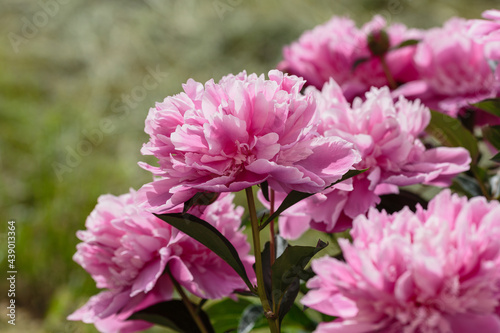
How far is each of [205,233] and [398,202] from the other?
18 centimetres

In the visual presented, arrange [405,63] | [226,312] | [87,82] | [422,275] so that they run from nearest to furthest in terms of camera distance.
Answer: [422,275], [226,312], [405,63], [87,82]

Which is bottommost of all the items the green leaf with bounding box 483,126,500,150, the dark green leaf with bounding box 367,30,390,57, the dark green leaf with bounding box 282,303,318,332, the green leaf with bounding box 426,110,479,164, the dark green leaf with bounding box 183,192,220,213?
the dark green leaf with bounding box 282,303,318,332

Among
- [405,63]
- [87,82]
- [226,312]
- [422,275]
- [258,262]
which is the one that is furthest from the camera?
[87,82]

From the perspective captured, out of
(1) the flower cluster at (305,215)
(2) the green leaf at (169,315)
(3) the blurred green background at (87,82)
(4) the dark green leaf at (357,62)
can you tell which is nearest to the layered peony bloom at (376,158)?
(1) the flower cluster at (305,215)

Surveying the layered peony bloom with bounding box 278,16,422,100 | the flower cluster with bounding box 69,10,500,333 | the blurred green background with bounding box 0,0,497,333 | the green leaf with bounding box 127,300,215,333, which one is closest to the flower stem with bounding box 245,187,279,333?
the flower cluster with bounding box 69,10,500,333

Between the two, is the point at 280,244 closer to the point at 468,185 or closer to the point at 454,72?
the point at 468,185

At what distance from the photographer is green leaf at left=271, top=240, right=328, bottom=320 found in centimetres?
39

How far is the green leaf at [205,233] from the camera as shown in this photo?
1.30 feet

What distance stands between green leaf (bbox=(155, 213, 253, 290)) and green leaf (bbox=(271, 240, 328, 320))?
20 mm

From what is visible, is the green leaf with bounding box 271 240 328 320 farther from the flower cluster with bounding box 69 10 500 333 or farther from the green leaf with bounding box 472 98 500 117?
the green leaf with bounding box 472 98 500 117

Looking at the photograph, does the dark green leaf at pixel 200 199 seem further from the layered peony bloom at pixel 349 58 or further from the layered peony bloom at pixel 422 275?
the layered peony bloom at pixel 349 58

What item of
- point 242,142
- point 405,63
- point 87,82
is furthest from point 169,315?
point 87,82

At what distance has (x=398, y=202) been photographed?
502 millimetres

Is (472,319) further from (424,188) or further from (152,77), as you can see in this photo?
(152,77)
